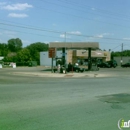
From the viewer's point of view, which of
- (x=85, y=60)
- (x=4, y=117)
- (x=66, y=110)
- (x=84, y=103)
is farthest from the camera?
(x=85, y=60)

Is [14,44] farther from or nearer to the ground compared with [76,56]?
farther from the ground

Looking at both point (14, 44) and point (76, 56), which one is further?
point (14, 44)

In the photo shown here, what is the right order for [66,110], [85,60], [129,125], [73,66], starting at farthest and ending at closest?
[85,60] < [73,66] < [66,110] < [129,125]

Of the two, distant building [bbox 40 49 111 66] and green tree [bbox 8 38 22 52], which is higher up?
green tree [bbox 8 38 22 52]

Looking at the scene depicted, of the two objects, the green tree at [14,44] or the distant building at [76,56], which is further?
the green tree at [14,44]

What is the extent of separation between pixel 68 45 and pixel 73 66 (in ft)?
12.8

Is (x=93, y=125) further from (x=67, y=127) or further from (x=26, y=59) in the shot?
(x=26, y=59)

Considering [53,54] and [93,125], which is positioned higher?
[53,54]

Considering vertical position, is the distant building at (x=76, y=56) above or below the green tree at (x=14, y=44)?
below

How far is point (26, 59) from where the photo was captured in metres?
93.1

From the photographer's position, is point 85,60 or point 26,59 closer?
point 85,60

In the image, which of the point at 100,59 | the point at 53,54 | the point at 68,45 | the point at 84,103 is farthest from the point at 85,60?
the point at 84,103

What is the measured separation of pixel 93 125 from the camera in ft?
22.1

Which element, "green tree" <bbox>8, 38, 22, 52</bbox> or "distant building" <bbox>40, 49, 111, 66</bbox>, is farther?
"green tree" <bbox>8, 38, 22, 52</bbox>
